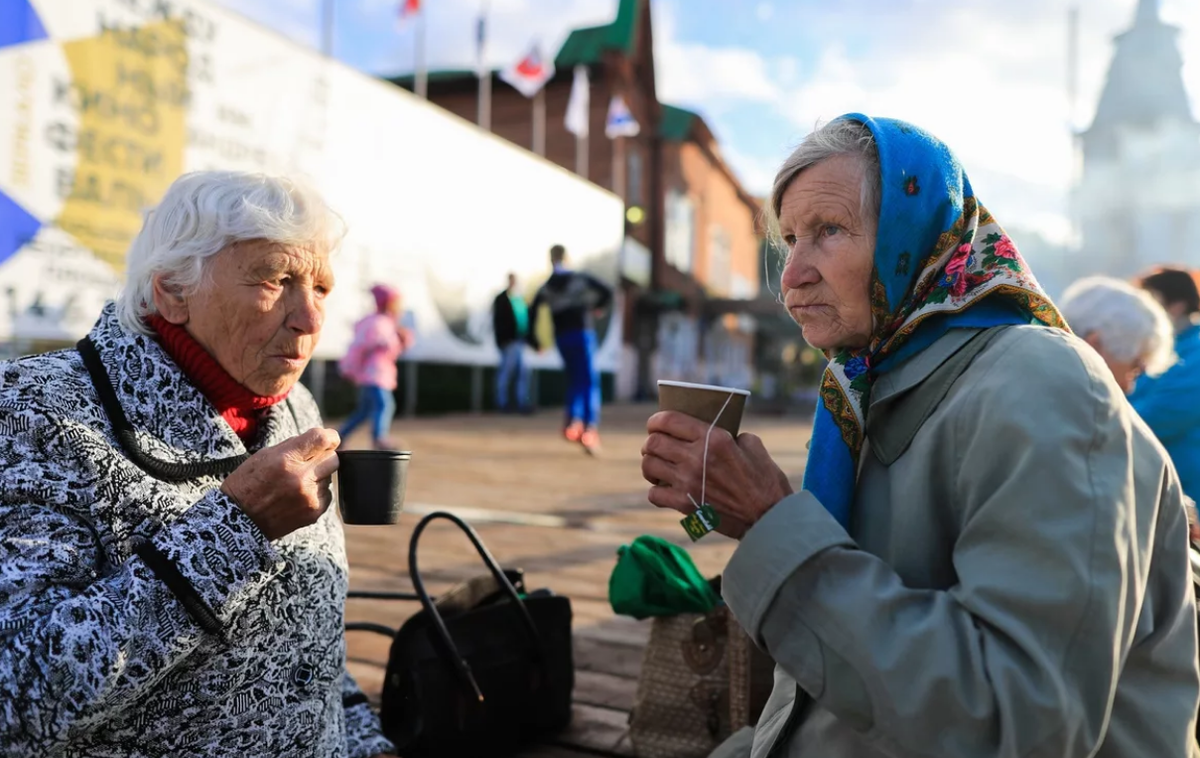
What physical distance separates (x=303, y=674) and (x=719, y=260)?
34196 millimetres

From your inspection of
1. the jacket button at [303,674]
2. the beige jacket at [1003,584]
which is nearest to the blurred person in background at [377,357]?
the jacket button at [303,674]

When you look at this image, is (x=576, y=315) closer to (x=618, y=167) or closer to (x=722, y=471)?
(x=722, y=471)

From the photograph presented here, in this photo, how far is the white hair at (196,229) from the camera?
1.58m

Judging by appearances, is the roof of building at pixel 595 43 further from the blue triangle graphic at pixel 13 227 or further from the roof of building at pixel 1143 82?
the roof of building at pixel 1143 82

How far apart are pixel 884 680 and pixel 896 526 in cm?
25

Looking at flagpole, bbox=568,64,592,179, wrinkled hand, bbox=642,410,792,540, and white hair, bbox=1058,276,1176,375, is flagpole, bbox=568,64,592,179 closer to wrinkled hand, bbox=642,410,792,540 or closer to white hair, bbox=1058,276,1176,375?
white hair, bbox=1058,276,1176,375

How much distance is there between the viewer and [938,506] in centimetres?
114

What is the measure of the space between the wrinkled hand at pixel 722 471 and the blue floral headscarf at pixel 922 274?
164mm

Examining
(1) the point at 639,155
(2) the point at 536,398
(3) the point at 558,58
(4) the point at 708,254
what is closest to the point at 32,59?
(2) the point at 536,398

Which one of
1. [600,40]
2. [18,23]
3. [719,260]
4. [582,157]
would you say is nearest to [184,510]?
[18,23]

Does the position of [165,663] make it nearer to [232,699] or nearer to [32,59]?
[232,699]

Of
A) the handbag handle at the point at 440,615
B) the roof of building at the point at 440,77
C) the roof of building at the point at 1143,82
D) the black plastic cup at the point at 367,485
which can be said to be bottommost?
the handbag handle at the point at 440,615

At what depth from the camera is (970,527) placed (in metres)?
1.03

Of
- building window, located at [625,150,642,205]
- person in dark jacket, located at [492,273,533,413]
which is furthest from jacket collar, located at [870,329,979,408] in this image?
building window, located at [625,150,642,205]
